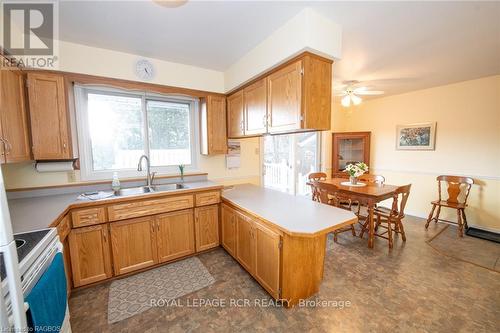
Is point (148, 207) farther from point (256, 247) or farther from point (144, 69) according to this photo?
point (144, 69)

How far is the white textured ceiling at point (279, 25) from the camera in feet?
5.24

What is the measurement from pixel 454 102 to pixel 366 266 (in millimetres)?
3425

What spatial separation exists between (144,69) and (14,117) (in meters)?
1.30

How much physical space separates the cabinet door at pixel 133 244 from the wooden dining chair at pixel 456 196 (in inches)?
171

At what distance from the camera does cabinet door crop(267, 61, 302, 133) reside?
1799mm

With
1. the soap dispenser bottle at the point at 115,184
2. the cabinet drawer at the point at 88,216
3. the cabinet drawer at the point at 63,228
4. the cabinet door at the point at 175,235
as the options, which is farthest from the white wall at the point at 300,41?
the cabinet drawer at the point at 63,228

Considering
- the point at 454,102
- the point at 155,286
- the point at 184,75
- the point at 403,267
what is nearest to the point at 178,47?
the point at 184,75

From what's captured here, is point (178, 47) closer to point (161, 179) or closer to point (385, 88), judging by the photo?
point (161, 179)

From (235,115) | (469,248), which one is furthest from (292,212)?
(469,248)

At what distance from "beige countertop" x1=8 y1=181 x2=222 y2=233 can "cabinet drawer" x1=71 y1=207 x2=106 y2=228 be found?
0.06 meters

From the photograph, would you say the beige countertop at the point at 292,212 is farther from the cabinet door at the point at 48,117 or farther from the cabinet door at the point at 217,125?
the cabinet door at the point at 48,117

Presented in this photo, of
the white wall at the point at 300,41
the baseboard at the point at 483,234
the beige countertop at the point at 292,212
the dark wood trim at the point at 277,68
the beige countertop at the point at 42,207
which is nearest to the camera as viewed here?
the beige countertop at the point at 42,207

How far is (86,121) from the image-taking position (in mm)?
2355

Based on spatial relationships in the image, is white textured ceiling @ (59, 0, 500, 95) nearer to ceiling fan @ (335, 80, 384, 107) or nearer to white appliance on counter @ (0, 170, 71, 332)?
ceiling fan @ (335, 80, 384, 107)
